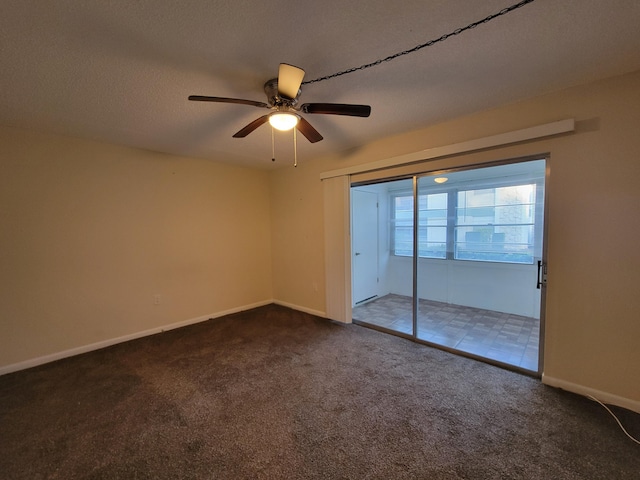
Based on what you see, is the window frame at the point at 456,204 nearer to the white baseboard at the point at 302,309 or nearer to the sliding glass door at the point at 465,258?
the sliding glass door at the point at 465,258

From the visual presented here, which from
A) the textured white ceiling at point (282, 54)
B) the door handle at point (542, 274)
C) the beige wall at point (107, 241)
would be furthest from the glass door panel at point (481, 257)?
the beige wall at point (107, 241)

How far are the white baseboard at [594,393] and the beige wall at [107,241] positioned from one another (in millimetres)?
A: 3835

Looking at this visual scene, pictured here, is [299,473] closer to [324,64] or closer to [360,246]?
[324,64]

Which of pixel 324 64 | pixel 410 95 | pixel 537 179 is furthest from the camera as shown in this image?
pixel 537 179

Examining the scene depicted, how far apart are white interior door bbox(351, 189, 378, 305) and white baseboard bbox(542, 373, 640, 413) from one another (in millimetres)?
2516

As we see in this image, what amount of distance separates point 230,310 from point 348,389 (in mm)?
2564

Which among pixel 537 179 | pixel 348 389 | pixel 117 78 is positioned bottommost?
pixel 348 389

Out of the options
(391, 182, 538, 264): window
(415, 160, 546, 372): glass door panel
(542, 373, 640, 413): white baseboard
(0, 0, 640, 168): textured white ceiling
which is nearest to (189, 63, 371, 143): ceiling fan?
(0, 0, 640, 168): textured white ceiling

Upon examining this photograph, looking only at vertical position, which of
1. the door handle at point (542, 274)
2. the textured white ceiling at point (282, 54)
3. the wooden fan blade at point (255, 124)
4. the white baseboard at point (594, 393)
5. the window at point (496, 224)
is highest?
the textured white ceiling at point (282, 54)

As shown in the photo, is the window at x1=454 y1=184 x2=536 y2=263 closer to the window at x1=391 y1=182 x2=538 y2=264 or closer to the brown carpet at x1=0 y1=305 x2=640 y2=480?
the window at x1=391 y1=182 x2=538 y2=264

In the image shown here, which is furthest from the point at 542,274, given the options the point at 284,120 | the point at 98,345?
the point at 98,345

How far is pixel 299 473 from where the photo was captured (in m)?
1.45

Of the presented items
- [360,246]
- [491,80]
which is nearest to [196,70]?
[491,80]

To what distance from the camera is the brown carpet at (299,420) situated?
58.6 inches
